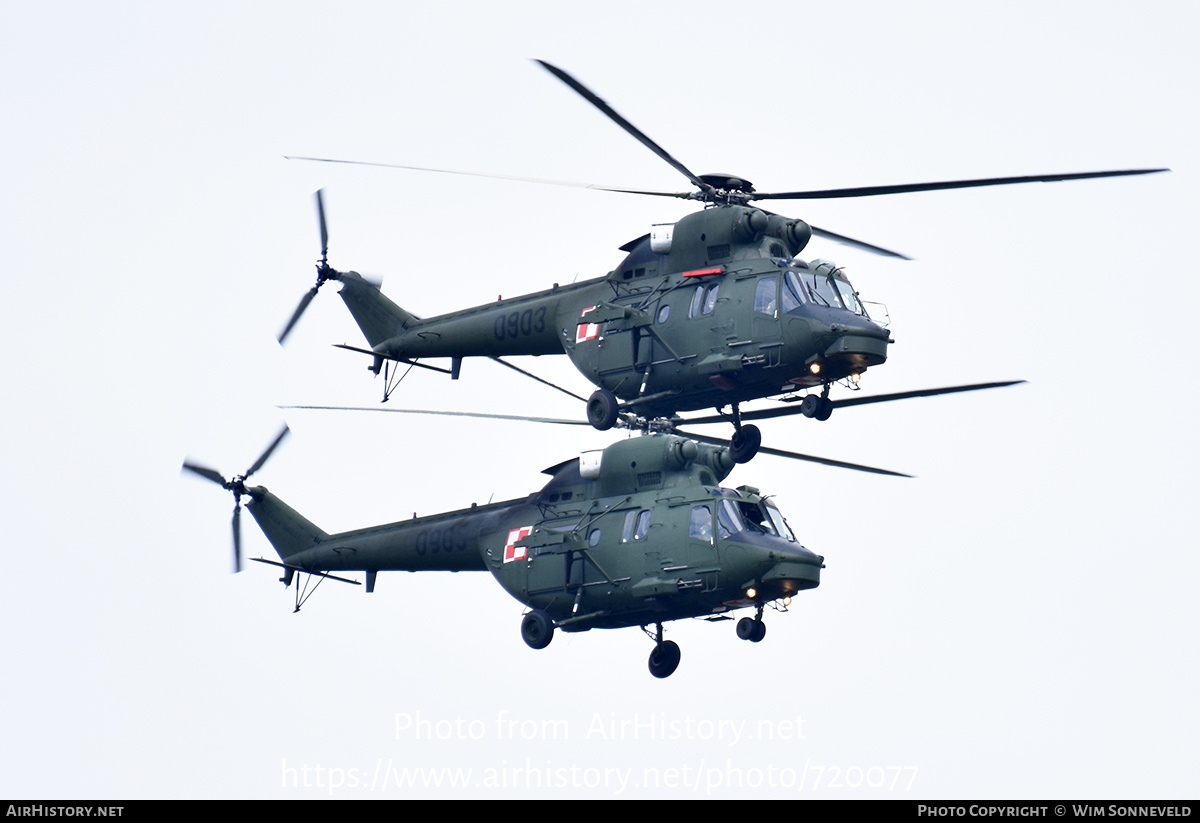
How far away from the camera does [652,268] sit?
41406 millimetres

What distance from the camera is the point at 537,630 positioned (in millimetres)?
42062

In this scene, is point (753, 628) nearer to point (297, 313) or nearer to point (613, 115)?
point (613, 115)

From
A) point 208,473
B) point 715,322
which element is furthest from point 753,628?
point 208,473

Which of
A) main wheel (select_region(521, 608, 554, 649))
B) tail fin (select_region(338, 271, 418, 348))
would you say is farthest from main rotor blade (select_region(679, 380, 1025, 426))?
tail fin (select_region(338, 271, 418, 348))

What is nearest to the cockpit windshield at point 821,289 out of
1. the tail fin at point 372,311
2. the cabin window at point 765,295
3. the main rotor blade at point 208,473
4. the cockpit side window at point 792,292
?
the cockpit side window at point 792,292

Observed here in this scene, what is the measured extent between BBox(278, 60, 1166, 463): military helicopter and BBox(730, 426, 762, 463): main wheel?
19 millimetres

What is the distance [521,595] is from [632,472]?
3.33m

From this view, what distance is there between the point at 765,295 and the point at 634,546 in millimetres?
5463

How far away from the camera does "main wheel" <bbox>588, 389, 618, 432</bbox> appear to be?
134ft

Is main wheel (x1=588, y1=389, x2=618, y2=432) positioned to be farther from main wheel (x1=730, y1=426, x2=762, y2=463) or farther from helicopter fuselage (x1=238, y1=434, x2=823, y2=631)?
main wheel (x1=730, y1=426, x2=762, y2=463)

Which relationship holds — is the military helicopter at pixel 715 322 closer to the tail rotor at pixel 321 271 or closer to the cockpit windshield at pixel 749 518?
the cockpit windshield at pixel 749 518

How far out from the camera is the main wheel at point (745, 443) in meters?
41.0

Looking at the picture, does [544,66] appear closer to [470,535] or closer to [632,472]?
[632,472]

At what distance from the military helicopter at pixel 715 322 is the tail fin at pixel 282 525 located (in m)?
7.67
